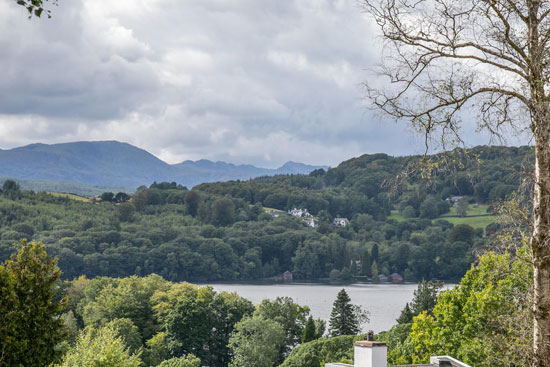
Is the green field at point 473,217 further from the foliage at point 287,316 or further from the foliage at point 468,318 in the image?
the foliage at point 468,318

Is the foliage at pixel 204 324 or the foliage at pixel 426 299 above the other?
the foliage at pixel 426 299

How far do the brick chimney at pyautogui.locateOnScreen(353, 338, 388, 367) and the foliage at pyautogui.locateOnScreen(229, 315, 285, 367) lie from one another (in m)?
42.4

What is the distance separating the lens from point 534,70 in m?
7.58

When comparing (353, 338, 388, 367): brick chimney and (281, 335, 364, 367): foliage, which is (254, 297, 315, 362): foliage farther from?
(353, 338, 388, 367): brick chimney

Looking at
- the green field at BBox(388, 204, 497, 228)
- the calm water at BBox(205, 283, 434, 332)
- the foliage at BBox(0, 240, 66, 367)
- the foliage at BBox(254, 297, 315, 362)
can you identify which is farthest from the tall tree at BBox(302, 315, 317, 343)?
the green field at BBox(388, 204, 497, 228)

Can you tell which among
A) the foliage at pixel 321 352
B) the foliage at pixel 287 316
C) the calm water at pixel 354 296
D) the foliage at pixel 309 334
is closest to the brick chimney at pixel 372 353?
the foliage at pixel 321 352

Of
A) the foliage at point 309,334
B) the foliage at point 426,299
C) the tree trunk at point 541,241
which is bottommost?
the foliage at point 309,334

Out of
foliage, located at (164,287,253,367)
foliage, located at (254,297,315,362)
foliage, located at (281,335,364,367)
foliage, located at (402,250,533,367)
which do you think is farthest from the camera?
foliage, located at (254,297,315,362)

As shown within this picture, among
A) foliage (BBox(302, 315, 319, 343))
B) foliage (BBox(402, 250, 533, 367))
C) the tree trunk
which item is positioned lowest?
foliage (BBox(302, 315, 319, 343))

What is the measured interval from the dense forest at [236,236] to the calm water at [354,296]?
1459cm

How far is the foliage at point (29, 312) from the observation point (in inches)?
619

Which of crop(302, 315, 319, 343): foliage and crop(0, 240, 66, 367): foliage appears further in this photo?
crop(302, 315, 319, 343): foliage

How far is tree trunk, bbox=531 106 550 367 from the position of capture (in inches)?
291

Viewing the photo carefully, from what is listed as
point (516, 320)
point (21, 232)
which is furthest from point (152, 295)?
point (21, 232)
